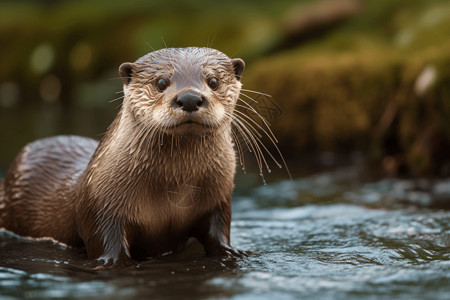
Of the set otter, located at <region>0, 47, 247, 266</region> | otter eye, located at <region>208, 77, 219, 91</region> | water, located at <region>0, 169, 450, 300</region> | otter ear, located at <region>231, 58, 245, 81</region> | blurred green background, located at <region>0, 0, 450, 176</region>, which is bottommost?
water, located at <region>0, 169, 450, 300</region>

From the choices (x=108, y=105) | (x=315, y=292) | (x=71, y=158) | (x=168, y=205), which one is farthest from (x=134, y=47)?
(x=315, y=292)

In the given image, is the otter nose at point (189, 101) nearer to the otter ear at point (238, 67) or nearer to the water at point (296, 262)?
the otter ear at point (238, 67)

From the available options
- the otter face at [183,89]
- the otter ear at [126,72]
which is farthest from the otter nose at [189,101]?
the otter ear at [126,72]

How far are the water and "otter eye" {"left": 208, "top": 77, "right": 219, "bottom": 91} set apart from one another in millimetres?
911

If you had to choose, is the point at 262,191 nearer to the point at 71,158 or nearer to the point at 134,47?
the point at 71,158

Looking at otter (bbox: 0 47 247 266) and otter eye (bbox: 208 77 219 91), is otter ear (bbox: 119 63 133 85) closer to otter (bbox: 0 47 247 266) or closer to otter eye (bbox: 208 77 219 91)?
otter (bbox: 0 47 247 266)

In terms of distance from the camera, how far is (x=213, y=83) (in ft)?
11.4

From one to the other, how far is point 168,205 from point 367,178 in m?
3.30

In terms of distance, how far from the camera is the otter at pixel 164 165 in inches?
131

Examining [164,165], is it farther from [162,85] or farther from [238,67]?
[238,67]

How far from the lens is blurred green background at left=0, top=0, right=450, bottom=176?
262 inches

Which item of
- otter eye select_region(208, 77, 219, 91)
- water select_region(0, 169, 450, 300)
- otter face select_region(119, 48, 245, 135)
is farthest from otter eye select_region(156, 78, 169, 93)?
water select_region(0, 169, 450, 300)

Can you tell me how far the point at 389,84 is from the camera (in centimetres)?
750

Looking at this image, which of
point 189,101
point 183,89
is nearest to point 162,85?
point 183,89
